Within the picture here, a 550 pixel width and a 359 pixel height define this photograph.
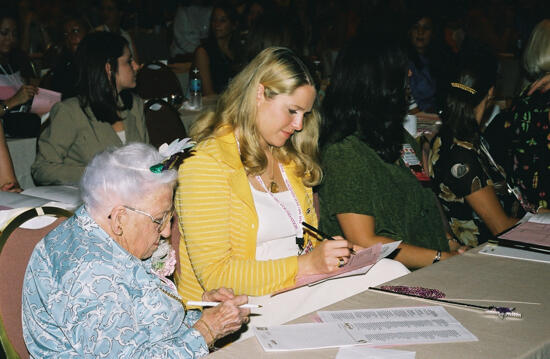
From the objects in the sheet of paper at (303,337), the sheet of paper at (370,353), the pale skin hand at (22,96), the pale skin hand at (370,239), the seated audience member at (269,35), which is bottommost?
the pale skin hand at (370,239)

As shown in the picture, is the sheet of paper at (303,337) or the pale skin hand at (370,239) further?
the pale skin hand at (370,239)

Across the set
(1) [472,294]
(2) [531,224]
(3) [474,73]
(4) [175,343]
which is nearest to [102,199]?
(4) [175,343]

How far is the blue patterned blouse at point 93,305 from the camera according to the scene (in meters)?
1.45

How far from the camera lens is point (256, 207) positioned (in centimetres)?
223

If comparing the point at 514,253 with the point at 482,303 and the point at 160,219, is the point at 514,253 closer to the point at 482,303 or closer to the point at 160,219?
the point at 482,303

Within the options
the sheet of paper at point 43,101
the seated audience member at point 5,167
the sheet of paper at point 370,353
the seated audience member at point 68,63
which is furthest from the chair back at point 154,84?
the sheet of paper at point 370,353

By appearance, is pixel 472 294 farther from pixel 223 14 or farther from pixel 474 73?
pixel 223 14

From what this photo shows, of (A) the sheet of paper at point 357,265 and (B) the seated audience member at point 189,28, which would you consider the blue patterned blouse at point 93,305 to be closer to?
(A) the sheet of paper at point 357,265

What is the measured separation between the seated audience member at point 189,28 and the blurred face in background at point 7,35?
12.4ft

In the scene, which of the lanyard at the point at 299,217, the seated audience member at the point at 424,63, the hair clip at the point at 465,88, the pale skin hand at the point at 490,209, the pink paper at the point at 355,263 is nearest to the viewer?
the pink paper at the point at 355,263

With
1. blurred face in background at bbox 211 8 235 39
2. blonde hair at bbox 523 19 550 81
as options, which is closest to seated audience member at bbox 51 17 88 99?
blurred face in background at bbox 211 8 235 39

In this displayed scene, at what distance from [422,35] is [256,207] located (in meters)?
4.55

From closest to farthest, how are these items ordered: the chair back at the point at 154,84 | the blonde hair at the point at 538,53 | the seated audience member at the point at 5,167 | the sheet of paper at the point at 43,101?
1. the blonde hair at the point at 538,53
2. the seated audience member at the point at 5,167
3. the sheet of paper at the point at 43,101
4. the chair back at the point at 154,84

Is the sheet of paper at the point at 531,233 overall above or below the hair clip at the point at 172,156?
below
